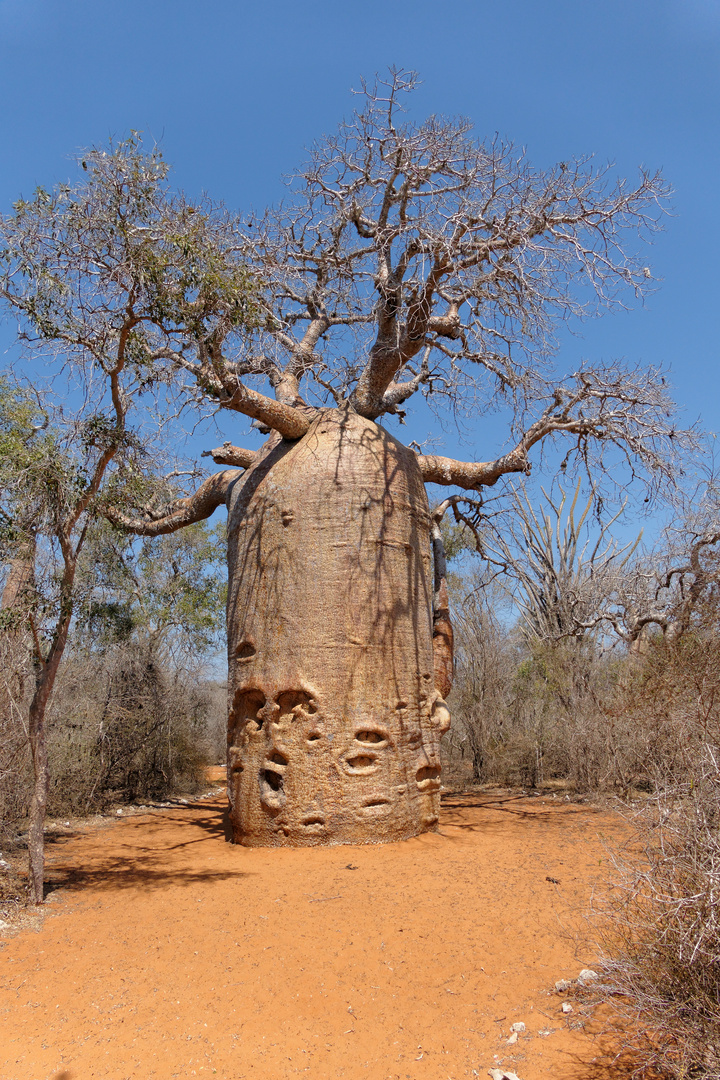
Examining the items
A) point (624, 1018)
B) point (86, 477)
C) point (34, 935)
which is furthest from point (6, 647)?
point (624, 1018)

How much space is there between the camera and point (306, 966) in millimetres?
3182

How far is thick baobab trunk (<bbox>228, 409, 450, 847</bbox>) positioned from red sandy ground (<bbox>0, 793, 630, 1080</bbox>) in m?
0.36

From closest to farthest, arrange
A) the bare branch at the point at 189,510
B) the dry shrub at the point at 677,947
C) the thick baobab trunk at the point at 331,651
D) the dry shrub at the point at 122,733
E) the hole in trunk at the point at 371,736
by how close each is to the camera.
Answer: the dry shrub at the point at 677,947, the thick baobab trunk at the point at 331,651, the hole in trunk at the point at 371,736, the bare branch at the point at 189,510, the dry shrub at the point at 122,733

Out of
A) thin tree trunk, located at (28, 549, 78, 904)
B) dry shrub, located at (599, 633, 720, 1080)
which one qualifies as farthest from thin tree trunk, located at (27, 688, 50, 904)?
dry shrub, located at (599, 633, 720, 1080)

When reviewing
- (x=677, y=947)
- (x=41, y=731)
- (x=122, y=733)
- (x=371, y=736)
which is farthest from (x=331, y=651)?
(x=122, y=733)

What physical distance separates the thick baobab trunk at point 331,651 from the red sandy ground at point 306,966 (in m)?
0.36

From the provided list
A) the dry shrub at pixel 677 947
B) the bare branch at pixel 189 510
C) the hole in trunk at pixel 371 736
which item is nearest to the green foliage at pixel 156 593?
the bare branch at pixel 189 510

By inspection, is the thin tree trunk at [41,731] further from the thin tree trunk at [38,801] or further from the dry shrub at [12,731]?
the dry shrub at [12,731]

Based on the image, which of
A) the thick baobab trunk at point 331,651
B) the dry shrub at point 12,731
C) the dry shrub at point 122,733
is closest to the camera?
the dry shrub at point 12,731

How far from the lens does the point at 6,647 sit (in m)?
4.89

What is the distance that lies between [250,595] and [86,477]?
5.65ft

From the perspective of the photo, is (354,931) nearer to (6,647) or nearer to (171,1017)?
(171,1017)

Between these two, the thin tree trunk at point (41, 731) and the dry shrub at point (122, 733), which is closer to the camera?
the thin tree trunk at point (41, 731)

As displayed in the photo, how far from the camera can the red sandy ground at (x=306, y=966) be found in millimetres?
2484
